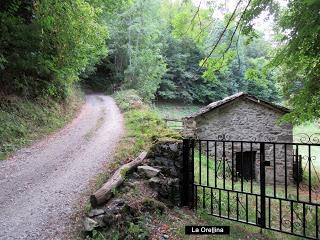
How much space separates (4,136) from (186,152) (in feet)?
21.7

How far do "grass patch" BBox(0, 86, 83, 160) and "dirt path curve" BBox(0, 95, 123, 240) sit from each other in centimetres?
50

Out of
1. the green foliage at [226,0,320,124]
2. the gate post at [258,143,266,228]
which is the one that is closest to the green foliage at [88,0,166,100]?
the green foliage at [226,0,320,124]

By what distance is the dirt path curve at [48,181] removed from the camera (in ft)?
16.2

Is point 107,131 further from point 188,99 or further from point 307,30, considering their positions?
point 188,99

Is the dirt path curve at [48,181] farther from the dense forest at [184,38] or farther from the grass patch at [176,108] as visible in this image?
the grass patch at [176,108]

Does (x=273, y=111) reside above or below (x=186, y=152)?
above

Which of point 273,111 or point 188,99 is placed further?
point 188,99

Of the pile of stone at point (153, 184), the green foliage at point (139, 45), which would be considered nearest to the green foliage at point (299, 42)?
the pile of stone at point (153, 184)

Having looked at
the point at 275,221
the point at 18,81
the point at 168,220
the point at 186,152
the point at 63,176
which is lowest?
the point at 275,221

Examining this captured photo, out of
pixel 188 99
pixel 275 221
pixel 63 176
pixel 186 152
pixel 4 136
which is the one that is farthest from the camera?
pixel 188 99

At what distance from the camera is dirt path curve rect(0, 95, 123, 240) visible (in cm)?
495

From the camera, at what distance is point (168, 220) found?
517cm

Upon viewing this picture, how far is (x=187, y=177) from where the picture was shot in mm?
5918

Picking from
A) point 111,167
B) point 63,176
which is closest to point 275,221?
point 111,167
